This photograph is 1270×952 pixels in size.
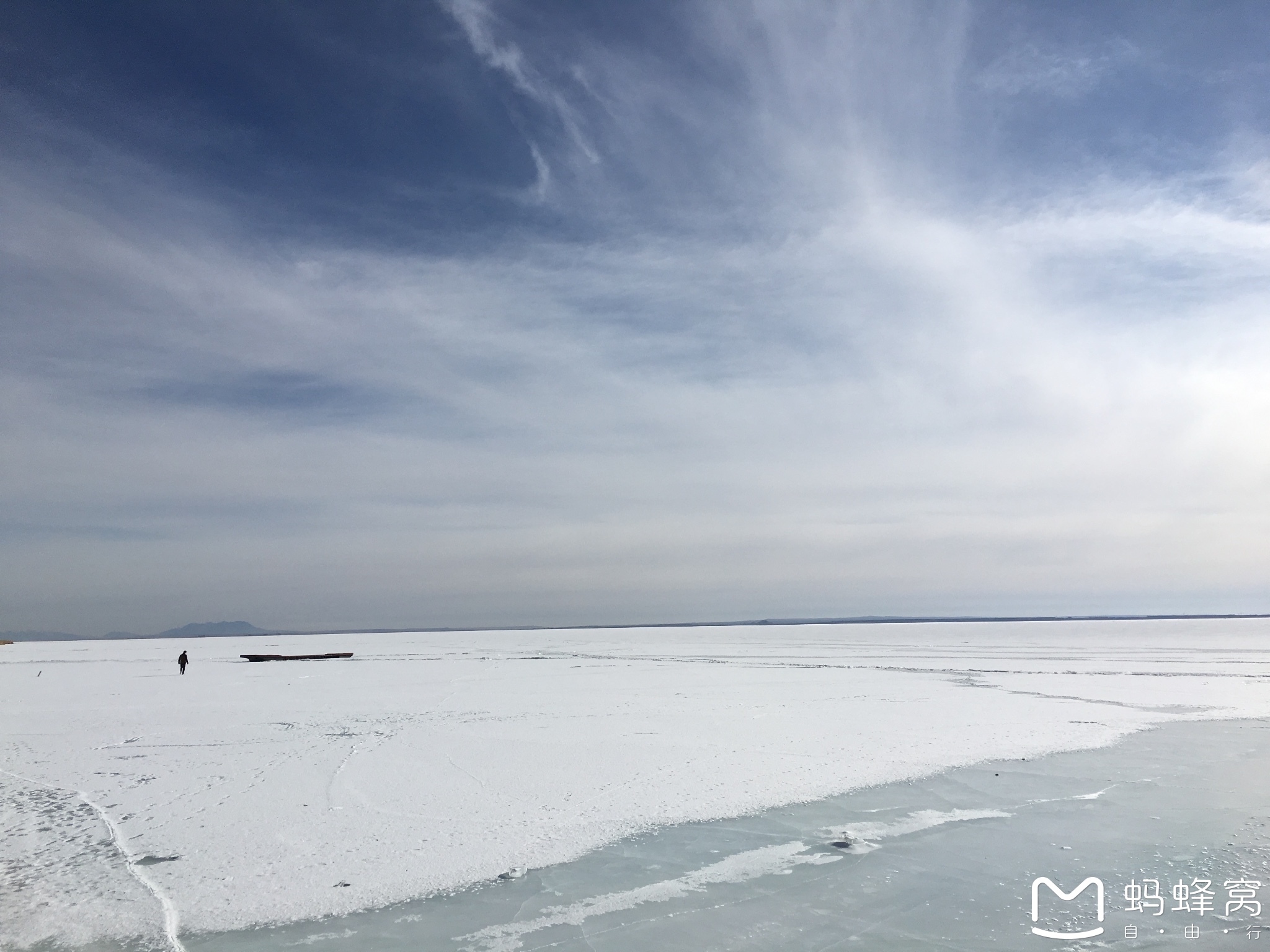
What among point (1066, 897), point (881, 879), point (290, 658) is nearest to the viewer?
point (1066, 897)

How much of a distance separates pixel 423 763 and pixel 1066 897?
7.81 metres

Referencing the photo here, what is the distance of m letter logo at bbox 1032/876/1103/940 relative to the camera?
5.16 meters

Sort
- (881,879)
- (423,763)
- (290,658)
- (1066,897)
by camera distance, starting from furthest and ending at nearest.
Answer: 1. (290,658)
2. (423,763)
3. (881,879)
4. (1066,897)

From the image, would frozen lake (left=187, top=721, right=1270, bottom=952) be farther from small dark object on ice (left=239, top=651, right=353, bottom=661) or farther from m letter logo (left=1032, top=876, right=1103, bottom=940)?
small dark object on ice (left=239, top=651, right=353, bottom=661)

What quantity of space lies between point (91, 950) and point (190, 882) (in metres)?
1.23

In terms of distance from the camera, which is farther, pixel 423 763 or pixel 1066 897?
pixel 423 763

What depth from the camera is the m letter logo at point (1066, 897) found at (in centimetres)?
516

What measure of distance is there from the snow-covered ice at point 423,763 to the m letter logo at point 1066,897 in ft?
5.65

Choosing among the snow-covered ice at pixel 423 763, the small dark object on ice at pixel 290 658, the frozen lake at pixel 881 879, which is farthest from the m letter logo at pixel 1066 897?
the small dark object on ice at pixel 290 658

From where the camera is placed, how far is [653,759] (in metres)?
10.7

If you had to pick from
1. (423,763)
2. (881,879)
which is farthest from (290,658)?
(881,879)

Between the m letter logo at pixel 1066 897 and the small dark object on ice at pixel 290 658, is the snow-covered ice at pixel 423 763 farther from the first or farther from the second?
the small dark object on ice at pixel 290 658

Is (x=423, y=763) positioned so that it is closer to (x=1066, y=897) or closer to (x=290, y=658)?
(x=1066, y=897)

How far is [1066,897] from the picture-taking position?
19.1 feet
